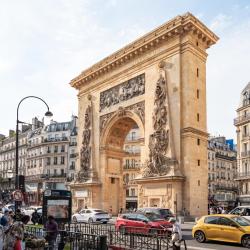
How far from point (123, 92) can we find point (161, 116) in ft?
24.2

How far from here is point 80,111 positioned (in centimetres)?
4881

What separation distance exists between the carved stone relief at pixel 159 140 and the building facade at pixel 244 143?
1147 inches

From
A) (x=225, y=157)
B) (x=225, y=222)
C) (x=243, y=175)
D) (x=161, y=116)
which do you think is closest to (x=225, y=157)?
(x=225, y=157)

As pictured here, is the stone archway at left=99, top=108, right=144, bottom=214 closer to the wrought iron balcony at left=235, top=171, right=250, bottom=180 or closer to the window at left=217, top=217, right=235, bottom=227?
the window at left=217, top=217, right=235, bottom=227

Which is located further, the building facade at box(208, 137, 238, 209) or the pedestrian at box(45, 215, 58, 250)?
the building facade at box(208, 137, 238, 209)

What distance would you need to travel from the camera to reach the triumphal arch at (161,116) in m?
33.2

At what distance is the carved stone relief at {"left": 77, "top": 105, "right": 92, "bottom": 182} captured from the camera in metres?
45.2

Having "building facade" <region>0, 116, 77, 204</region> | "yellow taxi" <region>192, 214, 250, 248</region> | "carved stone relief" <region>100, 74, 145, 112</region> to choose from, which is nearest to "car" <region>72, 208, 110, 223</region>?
"carved stone relief" <region>100, 74, 145, 112</region>

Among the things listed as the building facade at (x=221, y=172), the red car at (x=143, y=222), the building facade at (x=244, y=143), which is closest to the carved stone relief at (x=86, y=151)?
the red car at (x=143, y=222)

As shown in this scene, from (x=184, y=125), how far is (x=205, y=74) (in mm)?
5932

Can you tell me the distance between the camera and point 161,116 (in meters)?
35.1

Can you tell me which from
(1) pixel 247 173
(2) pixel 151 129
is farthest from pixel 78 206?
(1) pixel 247 173

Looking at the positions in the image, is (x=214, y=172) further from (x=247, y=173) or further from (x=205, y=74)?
(x=205, y=74)

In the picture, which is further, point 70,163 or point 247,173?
point 70,163
